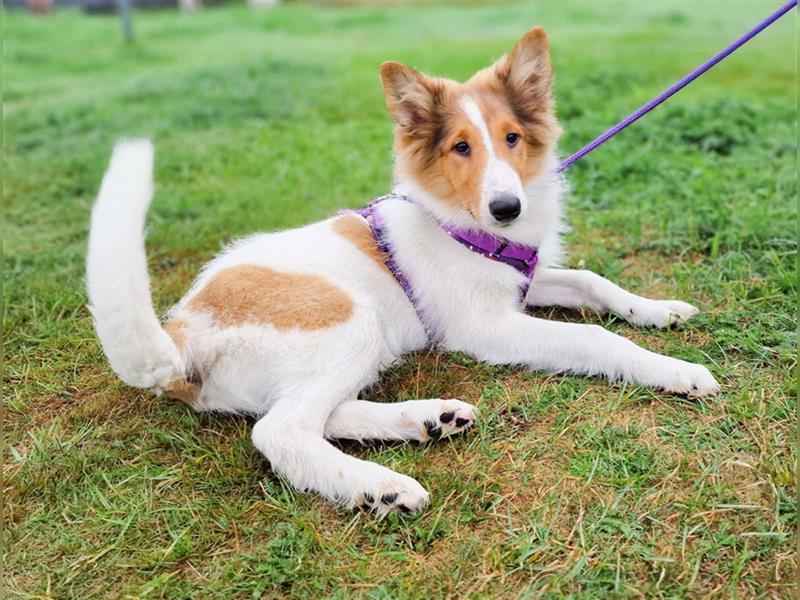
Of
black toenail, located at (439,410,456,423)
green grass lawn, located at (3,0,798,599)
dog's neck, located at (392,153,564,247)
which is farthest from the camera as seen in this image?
dog's neck, located at (392,153,564,247)

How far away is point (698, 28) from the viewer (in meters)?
14.3

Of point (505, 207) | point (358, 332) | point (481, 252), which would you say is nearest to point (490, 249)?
point (481, 252)

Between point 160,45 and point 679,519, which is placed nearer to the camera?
point 679,519

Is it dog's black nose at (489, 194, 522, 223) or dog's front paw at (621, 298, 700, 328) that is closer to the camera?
dog's black nose at (489, 194, 522, 223)

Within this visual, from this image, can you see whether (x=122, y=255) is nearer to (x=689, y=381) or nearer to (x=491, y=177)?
(x=491, y=177)

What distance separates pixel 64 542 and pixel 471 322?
80.9 inches

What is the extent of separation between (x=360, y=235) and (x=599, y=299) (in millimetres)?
1370

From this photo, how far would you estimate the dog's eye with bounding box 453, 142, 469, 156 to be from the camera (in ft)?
11.3

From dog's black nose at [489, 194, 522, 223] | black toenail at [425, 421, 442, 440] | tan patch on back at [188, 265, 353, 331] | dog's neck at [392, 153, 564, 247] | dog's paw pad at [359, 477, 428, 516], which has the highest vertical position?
dog's black nose at [489, 194, 522, 223]

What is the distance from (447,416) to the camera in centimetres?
306

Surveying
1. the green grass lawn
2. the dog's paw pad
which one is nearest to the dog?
the dog's paw pad

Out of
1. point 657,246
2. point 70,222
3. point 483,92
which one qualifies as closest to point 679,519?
point 483,92

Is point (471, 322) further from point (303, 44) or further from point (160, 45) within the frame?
point (160, 45)

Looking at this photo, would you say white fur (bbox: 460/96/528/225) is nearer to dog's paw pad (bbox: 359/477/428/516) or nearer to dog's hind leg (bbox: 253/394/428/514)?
dog's hind leg (bbox: 253/394/428/514)
